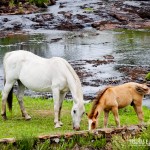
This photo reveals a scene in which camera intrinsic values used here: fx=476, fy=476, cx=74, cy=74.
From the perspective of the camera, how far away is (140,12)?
60188mm

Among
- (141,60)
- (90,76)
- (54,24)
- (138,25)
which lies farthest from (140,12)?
(90,76)

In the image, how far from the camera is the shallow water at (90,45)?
110ft

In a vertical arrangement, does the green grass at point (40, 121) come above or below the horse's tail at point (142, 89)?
below

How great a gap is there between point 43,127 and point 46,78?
1.57 m

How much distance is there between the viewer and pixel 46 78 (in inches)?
582

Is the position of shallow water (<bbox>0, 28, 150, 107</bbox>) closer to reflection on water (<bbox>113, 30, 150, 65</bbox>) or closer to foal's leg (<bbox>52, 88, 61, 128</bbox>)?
reflection on water (<bbox>113, 30, 150, 65</bbox>)

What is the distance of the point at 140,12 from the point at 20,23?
1573 cm

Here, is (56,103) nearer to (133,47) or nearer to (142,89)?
(142,89)

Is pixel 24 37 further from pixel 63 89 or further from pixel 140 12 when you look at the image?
pixel 63 89

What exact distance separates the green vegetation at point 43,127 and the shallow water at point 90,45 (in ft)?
28.6

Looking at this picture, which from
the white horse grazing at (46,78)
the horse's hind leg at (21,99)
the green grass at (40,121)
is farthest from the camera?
the horse's hind leg at (21,99)

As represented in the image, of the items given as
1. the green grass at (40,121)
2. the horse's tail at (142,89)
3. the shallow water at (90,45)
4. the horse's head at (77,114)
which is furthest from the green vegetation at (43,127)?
the shallow water at (90,45)

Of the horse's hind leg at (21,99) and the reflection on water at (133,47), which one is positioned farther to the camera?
the reflection on water at (133,47)

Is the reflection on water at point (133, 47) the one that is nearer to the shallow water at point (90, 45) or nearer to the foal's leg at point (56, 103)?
the shallow water at point (90, 45)
